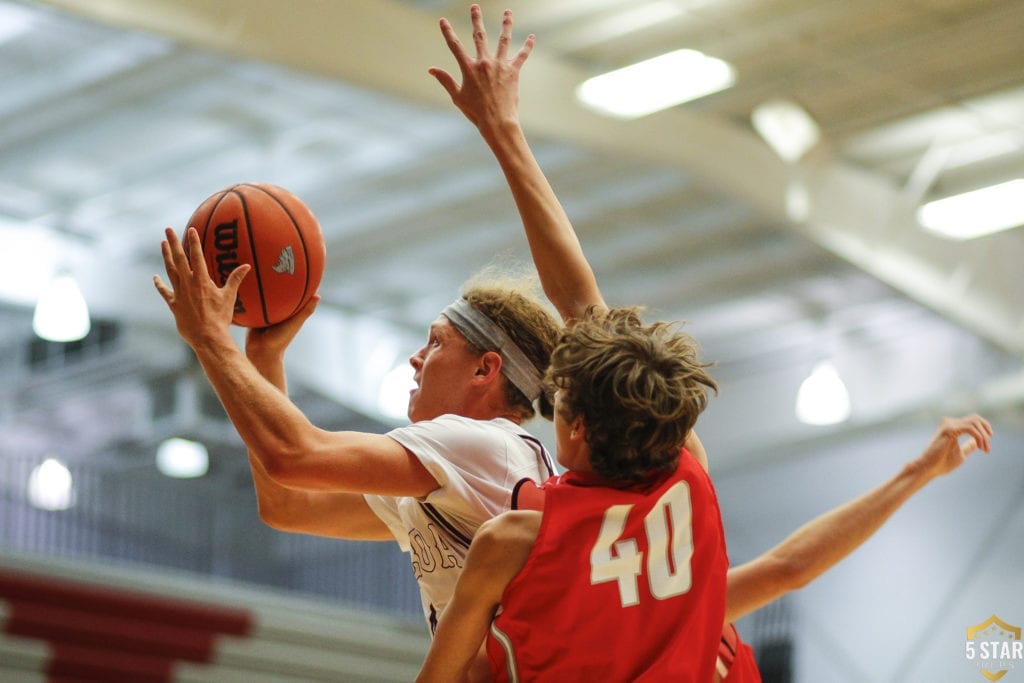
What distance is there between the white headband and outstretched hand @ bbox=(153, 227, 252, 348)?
0.52 metres

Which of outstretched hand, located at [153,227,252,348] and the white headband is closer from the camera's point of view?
outstretched hand, located at [153,227,252,348]

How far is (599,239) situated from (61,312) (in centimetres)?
455

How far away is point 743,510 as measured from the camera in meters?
16.5

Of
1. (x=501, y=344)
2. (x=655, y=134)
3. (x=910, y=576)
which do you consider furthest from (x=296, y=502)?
(x=910, y=576)

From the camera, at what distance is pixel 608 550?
2.15 meters

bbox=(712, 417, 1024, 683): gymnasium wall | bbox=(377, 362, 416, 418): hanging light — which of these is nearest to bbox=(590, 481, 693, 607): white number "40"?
bbox=(377, 362, 416, 418): hanging light

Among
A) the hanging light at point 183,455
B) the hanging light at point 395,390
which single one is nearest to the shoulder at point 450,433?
the hanging light at point 395,390

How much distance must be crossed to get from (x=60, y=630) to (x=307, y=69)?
4502 millimetres

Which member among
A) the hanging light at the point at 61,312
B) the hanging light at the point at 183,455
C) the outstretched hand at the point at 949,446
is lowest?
the outstretched hand at the point at 949,446

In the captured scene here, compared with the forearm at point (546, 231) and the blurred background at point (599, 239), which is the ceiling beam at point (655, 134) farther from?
the forearm at point (546, 231)

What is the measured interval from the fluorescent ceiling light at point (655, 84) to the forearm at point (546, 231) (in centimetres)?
528

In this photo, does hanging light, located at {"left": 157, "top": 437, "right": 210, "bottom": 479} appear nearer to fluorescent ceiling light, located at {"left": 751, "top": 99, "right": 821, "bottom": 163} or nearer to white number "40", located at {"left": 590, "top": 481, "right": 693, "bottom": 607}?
fluorescent ceiling light, located at {"left": 751, "top": 99, "right": 821, "bottom": 163}

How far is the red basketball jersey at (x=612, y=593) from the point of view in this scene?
212cm

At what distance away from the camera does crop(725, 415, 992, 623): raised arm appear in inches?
129
